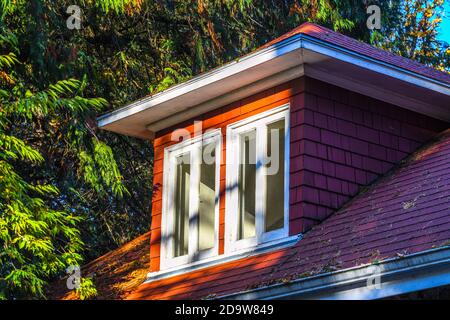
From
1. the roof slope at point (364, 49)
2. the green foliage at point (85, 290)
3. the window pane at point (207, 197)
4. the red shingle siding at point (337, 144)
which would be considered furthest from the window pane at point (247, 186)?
the green foliage at point (85, 290)

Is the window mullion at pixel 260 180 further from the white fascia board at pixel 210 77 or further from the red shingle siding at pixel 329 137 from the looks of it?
the white fascia board at pixel 210 77

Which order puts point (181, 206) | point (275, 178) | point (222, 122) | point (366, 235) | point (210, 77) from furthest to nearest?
point (181, 206), point (222, 122), point (210, 77), point (275, 178), point (366, 235)

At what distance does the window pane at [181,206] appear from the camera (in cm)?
1169

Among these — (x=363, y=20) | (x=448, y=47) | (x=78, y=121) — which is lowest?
(x=78, y=121)

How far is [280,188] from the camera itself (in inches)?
421

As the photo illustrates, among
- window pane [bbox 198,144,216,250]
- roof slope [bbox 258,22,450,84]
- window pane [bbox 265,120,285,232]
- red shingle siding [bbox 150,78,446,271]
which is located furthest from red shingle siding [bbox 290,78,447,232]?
window pane [bbox 198,144,216,250]

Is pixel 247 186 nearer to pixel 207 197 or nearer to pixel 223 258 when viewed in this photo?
pixel 207 197

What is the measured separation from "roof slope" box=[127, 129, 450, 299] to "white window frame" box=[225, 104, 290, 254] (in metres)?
0.24

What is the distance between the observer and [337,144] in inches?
426

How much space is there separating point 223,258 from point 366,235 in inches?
85.0

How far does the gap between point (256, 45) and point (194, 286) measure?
7.96 m

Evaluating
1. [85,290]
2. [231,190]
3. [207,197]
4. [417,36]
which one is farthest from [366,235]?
[417,36]
